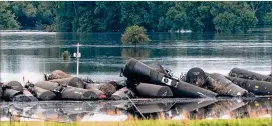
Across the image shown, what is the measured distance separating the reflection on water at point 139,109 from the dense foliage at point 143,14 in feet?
382

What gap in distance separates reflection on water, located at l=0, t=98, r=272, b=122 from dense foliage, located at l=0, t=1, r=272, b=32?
382 feet

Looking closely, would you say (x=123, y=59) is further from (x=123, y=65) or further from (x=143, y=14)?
(x=143, y=14)

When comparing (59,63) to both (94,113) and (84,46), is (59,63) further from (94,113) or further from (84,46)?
(94,113)

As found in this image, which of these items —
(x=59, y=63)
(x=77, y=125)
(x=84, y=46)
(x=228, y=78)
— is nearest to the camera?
(x=77, y=125)

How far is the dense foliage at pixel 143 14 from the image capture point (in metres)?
150

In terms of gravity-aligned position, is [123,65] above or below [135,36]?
below

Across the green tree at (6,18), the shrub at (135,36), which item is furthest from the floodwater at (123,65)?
the green tree at (6,18)

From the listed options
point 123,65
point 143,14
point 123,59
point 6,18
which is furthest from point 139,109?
point 6,18

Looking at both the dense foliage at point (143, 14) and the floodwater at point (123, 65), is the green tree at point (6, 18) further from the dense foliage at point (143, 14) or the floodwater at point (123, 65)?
the floodwater at point (123, 65)

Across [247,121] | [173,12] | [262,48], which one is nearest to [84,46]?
[262,48]

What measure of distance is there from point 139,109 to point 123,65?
43.4 meters

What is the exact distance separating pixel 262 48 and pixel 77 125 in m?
82.7

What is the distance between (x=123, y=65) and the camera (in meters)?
69.6

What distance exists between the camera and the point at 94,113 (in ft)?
83.4
